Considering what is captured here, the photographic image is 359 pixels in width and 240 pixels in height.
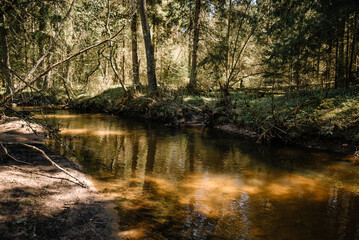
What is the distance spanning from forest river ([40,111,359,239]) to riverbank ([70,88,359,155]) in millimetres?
800

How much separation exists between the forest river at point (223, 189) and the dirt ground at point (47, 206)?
1.17ft

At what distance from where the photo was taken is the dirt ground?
3229 millimetres

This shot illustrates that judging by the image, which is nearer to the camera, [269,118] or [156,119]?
[269,118]

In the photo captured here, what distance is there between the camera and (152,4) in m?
20.4

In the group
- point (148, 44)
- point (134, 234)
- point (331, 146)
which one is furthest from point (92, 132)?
point (331, 146)

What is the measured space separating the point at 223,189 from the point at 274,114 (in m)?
5.93

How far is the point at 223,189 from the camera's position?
5637 mm

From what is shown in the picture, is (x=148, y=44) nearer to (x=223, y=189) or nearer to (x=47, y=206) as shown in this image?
(x=223, y=189)

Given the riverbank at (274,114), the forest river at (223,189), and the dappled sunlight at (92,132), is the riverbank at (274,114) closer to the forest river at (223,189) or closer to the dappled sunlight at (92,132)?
the forest river at (223,189)

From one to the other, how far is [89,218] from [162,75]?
17.7m

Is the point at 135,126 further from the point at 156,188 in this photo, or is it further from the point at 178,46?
the point at 178,46

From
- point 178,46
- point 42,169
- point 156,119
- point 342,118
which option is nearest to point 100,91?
point 156,119

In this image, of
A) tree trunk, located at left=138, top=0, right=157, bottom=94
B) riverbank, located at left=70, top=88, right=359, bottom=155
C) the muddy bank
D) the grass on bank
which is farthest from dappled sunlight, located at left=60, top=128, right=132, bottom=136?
the muddy bank

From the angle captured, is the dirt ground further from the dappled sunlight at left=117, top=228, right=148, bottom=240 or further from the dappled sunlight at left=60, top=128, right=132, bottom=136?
the dappled sunlight at left=60, top=128, right=132, bottom=136
